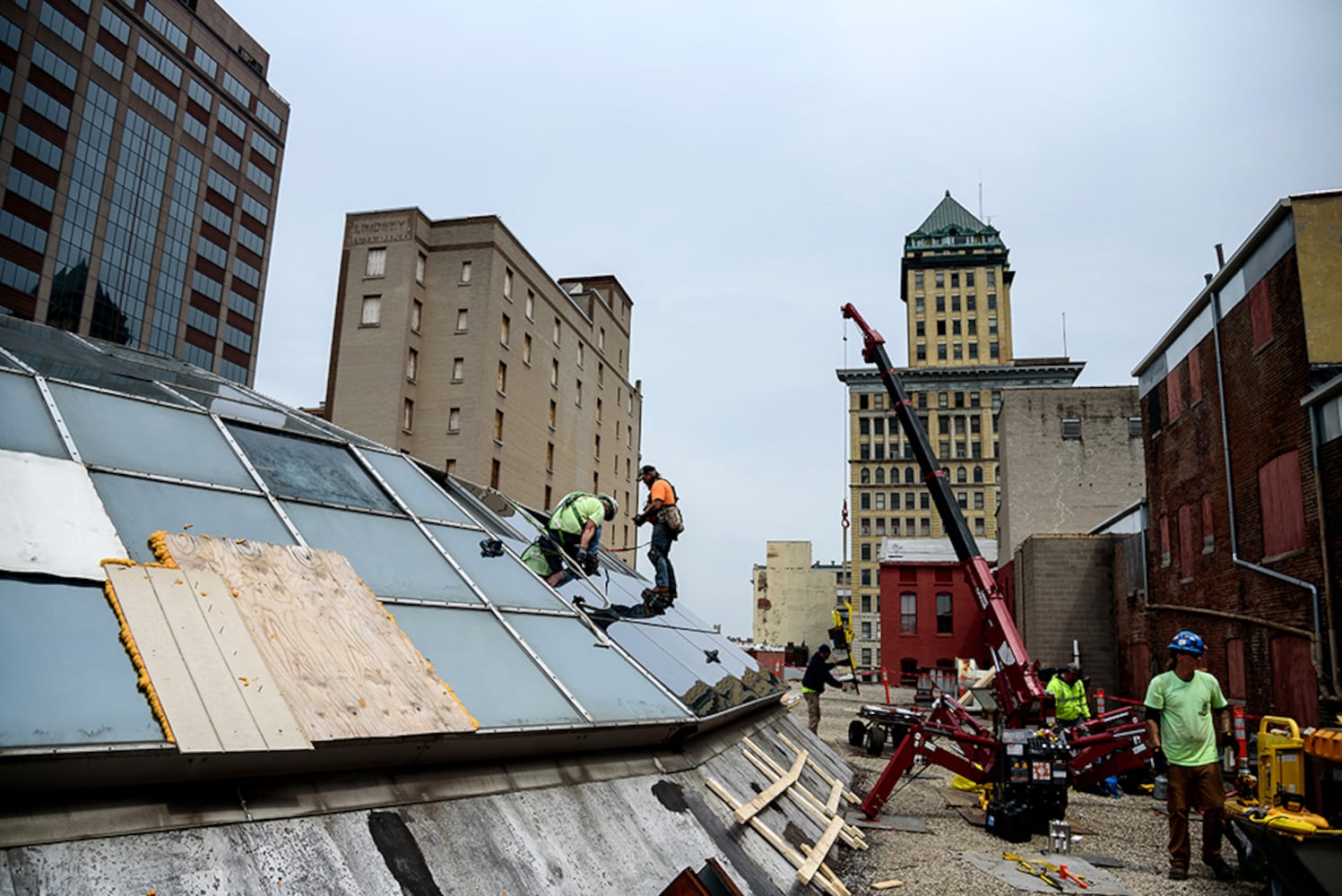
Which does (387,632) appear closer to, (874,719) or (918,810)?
(918,810)

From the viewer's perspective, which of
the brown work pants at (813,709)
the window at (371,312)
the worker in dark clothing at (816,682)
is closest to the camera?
the brown work pants at (813,709)

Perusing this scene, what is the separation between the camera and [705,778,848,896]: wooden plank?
268 inches

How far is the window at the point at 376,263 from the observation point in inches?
1615

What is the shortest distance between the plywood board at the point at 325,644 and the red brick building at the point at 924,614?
5001 centimetres

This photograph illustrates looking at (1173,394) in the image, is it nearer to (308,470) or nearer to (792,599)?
(308,470)

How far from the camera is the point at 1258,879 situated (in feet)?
28.2

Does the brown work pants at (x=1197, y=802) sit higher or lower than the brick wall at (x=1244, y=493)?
lower

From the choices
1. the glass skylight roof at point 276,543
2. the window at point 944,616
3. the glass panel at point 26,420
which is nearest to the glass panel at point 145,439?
the glass skylight roof at point 276,543

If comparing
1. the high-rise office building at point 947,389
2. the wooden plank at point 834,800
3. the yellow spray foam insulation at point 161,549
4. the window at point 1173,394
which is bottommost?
the wooden plank at point 834,800

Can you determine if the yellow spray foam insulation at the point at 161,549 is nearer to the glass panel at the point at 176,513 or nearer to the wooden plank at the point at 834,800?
the glass panel at the point at 176,513

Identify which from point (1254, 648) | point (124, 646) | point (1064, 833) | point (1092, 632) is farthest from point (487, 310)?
point (124, 646)

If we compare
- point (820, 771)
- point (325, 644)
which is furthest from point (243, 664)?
point (820, 771)

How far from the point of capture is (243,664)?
458 cm

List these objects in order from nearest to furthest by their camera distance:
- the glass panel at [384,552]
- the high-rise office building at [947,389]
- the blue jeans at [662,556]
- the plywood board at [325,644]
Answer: the plywood board at [325,644] → the glass panel at [384,552] → the blue jeans at [662,556] → the high-rise office building at [947,389]
